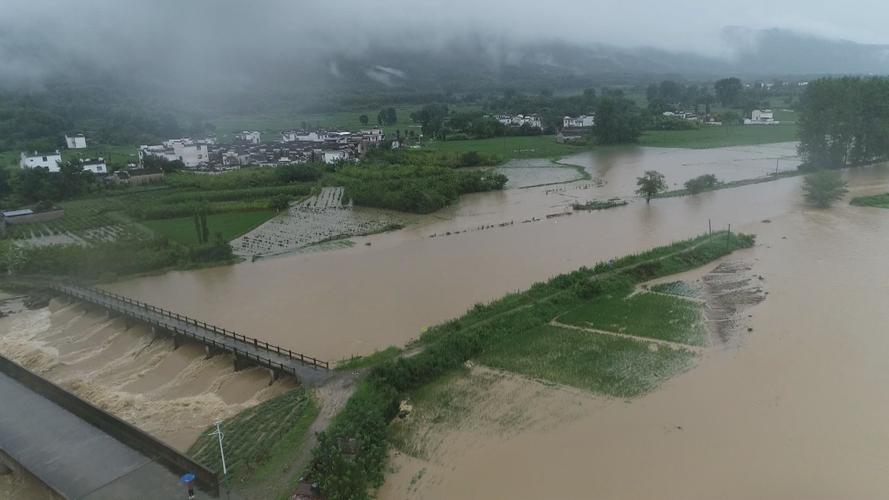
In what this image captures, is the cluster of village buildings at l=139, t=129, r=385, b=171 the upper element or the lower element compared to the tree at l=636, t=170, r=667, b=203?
upper

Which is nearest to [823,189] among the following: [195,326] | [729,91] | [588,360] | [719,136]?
[588,360]

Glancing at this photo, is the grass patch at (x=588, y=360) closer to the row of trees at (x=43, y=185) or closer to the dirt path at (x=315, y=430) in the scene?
the dirt path at (x=315, y=430)

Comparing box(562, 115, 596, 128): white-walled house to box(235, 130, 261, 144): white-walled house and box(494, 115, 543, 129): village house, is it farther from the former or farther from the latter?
box(235, 130, 261, 144): white-walled house

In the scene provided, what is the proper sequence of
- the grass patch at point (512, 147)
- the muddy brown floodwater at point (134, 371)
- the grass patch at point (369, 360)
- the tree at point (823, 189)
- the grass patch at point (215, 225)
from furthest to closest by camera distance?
the grass patch at point (512, 147) → the tree at point (823, 189) → the grass patch at point (215, 225) → the grass patch at point (369, 360) → the muddy brown floodwater at point (134, 371)

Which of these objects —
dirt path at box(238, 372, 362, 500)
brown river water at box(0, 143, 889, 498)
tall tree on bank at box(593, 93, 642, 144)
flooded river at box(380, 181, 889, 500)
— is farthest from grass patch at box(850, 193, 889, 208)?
tall tree on bank at box(593, 93, 642, 144)

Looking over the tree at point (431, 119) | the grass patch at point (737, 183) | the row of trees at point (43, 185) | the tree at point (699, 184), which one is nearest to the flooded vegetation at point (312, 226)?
the row of trees at point (43, 185)

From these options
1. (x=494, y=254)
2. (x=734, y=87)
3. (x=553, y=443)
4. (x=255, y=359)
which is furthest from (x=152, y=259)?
(x=734, y=87)

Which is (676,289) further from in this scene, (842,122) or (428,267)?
(842,122)
